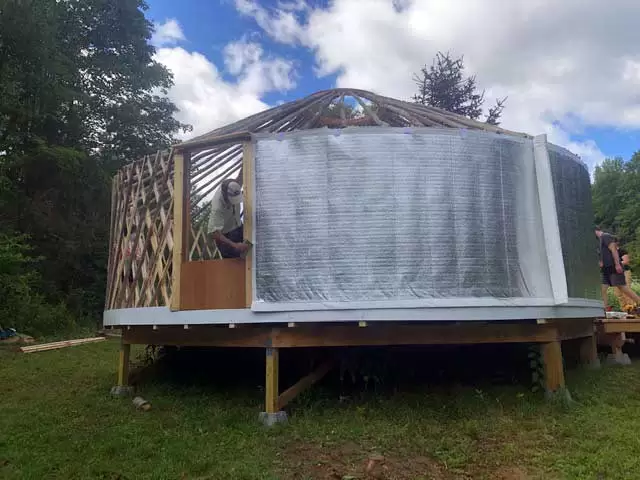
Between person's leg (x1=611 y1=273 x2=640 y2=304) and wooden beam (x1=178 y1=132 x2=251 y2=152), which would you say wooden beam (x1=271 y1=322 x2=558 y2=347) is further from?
person's leg (x1=611 y1=273 x2=640 y2=304)

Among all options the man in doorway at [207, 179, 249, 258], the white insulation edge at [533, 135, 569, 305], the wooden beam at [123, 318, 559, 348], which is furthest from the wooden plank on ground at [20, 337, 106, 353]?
the white insulation edge at [533, 135, 569, 305]

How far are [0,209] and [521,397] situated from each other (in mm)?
11472

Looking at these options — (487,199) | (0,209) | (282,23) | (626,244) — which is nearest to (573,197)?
(487,199)

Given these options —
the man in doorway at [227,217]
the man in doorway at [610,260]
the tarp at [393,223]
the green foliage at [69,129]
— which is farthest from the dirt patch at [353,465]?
the green foliage at [69,129]

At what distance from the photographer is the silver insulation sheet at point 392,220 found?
4.49 metres

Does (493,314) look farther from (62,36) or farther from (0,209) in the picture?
(62,36)

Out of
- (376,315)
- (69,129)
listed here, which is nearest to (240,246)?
(376,315)

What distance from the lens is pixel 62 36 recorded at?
1400 cm

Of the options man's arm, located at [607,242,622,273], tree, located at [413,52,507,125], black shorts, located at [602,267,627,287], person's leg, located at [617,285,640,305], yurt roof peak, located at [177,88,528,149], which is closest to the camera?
yurt roof peak, located at [177,88,528,149]

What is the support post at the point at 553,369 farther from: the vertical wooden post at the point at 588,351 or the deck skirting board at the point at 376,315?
the vertical wooden post at the point at 588,351

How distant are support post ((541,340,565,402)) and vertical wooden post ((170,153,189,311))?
10.5ft

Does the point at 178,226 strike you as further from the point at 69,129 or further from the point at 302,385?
the point at 69,129

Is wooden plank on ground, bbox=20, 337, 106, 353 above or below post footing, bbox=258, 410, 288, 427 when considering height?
above

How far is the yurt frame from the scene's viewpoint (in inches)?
180
